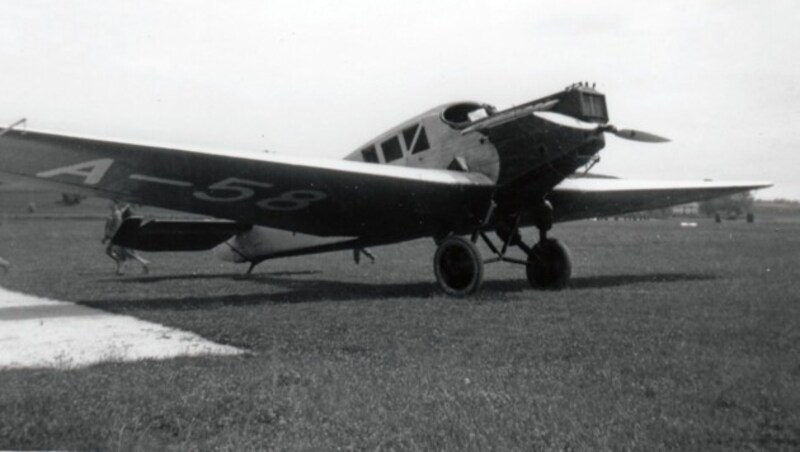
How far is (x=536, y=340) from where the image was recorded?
6406mm

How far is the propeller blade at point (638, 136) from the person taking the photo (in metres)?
9.54

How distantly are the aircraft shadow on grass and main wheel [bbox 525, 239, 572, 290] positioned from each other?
214mm

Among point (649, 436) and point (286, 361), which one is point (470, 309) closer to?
point (286, 361)

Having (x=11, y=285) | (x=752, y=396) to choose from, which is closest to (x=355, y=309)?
(x=752, y=396)

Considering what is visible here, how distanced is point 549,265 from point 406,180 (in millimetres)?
3030

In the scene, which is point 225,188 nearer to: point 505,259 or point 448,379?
point 505,259

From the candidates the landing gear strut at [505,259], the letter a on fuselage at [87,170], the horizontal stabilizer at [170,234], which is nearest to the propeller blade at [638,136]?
the landing gear strut at [505,259]

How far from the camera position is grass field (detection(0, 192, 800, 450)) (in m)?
3.66

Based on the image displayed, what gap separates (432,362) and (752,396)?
2187mm

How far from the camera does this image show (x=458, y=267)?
10.5 meters

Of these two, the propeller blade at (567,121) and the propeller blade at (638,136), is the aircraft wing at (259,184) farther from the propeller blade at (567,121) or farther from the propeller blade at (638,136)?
the propeller blade at (638,136)

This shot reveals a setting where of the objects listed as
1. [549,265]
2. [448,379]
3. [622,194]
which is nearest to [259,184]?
[549,265]

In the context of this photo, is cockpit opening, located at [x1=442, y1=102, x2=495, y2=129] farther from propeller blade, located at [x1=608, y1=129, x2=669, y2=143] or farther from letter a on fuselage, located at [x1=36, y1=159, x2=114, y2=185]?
letter a on fuselage, located at [x1=36, y1=159, x2=114, y2=185]

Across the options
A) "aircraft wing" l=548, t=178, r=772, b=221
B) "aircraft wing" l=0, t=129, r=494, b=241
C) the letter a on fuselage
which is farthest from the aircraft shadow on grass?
the letter a on fuselage
